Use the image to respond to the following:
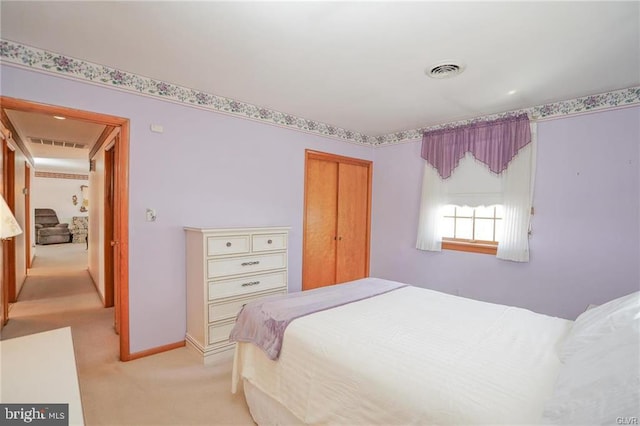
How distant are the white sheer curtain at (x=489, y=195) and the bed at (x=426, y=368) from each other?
139cm

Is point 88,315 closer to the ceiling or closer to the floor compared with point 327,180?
closer to the floor

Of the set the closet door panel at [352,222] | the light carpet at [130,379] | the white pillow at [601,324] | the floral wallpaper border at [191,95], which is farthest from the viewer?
the closet door panel at [352,222]

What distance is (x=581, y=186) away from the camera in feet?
9.21

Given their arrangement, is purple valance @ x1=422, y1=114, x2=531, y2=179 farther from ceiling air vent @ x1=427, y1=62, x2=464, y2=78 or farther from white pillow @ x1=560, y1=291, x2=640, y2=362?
white pillow @ x1=560, y1=291, x2=640, y2=362

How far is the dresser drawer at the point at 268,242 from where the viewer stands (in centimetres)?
287

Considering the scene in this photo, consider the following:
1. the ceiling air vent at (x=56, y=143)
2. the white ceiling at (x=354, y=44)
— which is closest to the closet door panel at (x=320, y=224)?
the white ceiling at (x=354, y=44)

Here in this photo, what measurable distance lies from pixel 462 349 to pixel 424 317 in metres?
0.43

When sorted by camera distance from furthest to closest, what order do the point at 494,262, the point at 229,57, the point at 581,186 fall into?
the point at 494,262 → the point at 581,186 → the point at 229,57

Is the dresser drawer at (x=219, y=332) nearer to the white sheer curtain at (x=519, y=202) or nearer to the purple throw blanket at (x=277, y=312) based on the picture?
the purple throw blanket at (x=277, y=312)

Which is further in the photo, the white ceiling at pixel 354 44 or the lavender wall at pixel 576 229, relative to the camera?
the lavender wall at pixel 576 229

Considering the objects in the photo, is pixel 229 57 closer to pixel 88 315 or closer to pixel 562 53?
pixel 562 53

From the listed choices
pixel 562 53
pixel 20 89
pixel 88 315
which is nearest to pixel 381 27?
pixel 562 53
